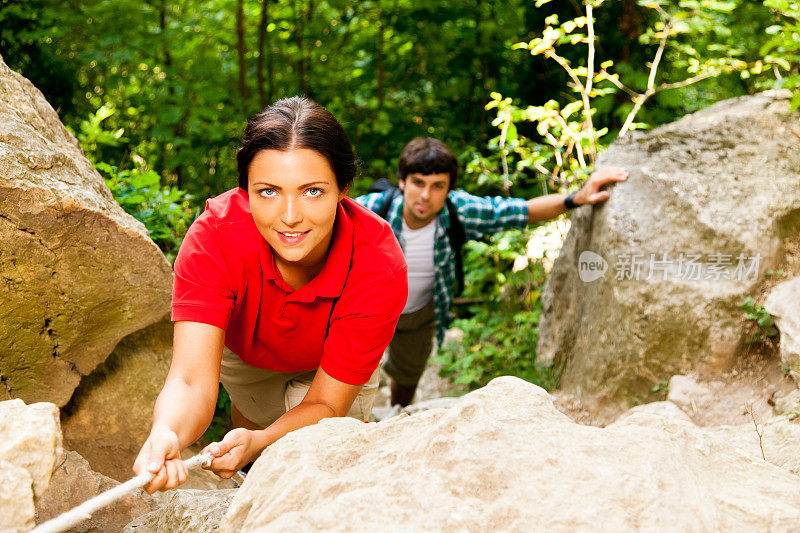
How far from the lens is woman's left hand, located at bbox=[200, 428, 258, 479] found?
185 centimetres

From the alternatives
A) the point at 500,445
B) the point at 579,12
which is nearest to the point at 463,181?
the point at 579,12

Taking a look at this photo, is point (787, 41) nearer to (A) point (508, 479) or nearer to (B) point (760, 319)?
(B) point (760, 319)

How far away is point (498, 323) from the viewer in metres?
6.09

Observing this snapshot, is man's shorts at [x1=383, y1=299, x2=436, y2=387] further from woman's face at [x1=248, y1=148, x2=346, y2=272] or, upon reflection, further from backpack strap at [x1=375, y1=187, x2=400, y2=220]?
Result: woman's face at [x1=248, y1=148, x2=346, y2=272]

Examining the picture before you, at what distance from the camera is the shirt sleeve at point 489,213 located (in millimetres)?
4488

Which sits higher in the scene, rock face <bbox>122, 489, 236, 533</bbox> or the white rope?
the white rope

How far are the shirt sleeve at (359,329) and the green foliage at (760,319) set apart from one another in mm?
2327

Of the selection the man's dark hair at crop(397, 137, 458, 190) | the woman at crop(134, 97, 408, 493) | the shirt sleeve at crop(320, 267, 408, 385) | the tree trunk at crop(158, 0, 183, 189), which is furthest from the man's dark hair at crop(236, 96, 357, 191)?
the tree trunk at crop(158, 0, 183, 189)

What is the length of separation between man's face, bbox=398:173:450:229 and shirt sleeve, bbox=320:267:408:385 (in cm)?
210

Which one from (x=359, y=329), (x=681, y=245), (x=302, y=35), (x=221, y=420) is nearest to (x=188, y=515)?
(x=359, y=329)

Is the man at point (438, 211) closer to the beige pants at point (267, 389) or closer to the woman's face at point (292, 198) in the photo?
the beige pants at point (267, 389)

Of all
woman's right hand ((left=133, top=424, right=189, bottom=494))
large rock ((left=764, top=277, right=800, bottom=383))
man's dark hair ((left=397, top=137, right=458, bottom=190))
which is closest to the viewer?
woman's right hand ((left=133, top=424, right=189, bottom=494))

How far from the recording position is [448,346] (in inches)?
239

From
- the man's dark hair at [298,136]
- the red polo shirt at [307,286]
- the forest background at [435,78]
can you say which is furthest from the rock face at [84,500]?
the forest background at [435,78]
